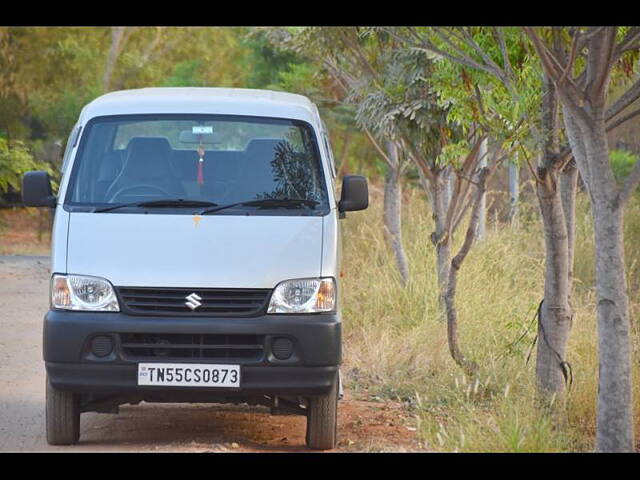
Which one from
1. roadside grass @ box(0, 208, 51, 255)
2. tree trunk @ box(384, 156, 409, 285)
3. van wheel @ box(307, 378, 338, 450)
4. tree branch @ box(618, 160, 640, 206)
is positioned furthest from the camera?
roadside grass @ box(0, 208, 51, 255)

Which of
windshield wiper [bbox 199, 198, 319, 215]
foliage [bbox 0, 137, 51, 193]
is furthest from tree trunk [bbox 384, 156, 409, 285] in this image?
foliage [bbox 0, 137, 51, 193]

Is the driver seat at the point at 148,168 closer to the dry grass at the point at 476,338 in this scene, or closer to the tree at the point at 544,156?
the tree at the point at 544,156

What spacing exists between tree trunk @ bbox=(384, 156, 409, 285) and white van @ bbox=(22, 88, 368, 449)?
5.52 metres

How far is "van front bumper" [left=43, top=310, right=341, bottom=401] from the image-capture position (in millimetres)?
7277

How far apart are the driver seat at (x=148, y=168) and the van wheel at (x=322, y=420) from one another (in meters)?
1.54

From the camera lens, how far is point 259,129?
331 inches

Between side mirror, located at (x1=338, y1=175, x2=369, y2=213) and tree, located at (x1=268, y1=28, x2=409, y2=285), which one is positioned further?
tree, located at (x1=268, y1=28, x2=409, y2=285)

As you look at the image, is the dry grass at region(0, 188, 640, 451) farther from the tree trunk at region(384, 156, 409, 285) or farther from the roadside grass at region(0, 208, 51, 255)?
the roadside grass at region(0, 208, 51, 255)

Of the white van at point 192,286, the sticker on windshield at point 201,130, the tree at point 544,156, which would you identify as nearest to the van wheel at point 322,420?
the white van at point 192,286

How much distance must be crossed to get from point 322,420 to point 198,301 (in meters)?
1.05

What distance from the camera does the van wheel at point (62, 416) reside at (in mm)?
7633

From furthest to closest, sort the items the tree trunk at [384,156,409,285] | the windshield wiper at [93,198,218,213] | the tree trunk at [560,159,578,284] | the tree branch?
the tree trunk at [384,156,409,285], the tree trunk at [560,159,578,284], the windshield wiper at [93,198,218,213], the tree branch

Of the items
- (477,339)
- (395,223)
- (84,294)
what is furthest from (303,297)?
(395,223)

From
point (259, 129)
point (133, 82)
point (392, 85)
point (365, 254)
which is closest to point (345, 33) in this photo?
point (392, 85)
